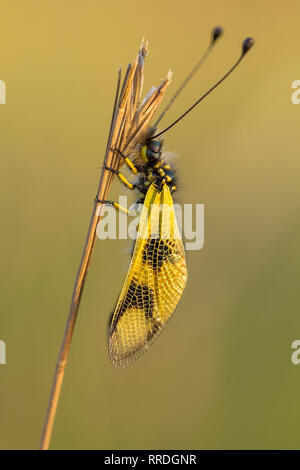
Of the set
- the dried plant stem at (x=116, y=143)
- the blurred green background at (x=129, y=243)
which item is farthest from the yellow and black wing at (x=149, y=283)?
the dried plant stem at (x=116, y=143)

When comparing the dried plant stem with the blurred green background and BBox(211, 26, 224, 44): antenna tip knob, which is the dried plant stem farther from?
the blurred green background

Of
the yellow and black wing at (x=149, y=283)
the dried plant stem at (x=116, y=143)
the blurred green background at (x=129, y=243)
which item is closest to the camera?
the dried plant stem at (x=116, y=143)

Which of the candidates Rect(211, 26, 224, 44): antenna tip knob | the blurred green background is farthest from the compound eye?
Rect(211, 26, 224, 44): antenna tip knob

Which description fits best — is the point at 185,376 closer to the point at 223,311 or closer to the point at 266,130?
the point at 223,311

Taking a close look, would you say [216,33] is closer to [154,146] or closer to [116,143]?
[116,143]

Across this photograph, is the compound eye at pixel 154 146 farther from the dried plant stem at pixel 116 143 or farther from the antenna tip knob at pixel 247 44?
the antenna tip knob at pixel 247 44

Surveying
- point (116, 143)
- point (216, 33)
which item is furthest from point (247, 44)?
point (116, 143)
